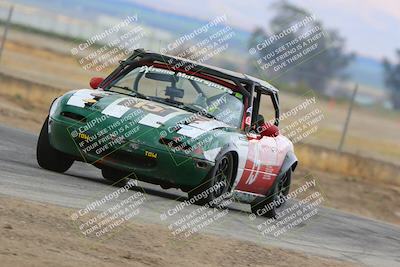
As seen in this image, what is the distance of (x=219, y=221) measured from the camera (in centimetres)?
1150

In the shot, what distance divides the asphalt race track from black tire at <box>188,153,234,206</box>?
255 mm

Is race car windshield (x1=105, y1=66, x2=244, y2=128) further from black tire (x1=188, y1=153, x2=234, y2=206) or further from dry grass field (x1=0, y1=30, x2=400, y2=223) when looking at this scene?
dry grass field (x1=0, y1=30, x2=400, y2=223)

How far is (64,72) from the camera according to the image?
45.9m

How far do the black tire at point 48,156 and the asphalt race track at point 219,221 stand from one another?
0.11 metres

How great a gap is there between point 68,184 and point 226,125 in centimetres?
206

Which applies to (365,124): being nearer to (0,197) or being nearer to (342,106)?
(342,106)

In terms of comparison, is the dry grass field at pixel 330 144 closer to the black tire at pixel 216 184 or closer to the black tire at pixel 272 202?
the black tire at pixel 272 202

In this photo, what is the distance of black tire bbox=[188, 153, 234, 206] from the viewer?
11.9 meters

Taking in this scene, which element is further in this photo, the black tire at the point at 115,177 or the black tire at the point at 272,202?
the black tire at the point at 272,202

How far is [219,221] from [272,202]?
2.35 metres

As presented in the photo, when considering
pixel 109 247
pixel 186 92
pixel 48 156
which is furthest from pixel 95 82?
pixel 109 247

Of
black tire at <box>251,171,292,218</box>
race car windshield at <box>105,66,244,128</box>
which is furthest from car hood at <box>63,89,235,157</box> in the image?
black tire at <box>251,171,292,218</box>

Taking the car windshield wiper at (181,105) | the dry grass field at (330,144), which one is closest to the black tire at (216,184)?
the car windshield wiper at (181,105)

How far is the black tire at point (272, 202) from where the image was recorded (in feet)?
44.9
